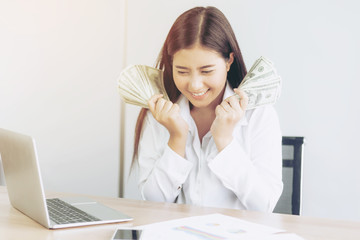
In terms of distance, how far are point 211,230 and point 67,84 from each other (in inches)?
61.8

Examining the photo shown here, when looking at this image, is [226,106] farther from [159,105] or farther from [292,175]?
[292,175]

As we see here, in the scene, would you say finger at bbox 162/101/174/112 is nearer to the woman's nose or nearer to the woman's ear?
the woman's nose

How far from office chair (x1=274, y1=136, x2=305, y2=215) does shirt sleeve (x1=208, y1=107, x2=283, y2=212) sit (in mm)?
160

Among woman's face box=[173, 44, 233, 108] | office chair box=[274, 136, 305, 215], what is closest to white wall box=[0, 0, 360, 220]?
office chair box=[274, 136, 305, 215]

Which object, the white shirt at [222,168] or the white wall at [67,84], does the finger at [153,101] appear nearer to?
the white shirt at [222,168]

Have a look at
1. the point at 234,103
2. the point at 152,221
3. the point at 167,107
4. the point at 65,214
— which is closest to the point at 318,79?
the point at 234,103

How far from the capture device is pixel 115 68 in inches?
82.7

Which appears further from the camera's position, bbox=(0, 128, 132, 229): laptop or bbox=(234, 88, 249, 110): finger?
bbox=(234, 88, 249, 110): finger

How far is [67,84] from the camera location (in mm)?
2168

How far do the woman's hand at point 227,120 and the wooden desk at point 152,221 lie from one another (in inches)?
11.0

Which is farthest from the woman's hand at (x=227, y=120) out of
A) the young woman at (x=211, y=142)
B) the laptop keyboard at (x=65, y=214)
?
the laptop keyboard at (x=65, y=214)

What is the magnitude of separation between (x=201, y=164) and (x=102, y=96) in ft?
3.05

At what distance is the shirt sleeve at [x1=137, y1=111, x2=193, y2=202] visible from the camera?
4.26 feet

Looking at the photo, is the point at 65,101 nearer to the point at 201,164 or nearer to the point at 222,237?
the point at 201,164
